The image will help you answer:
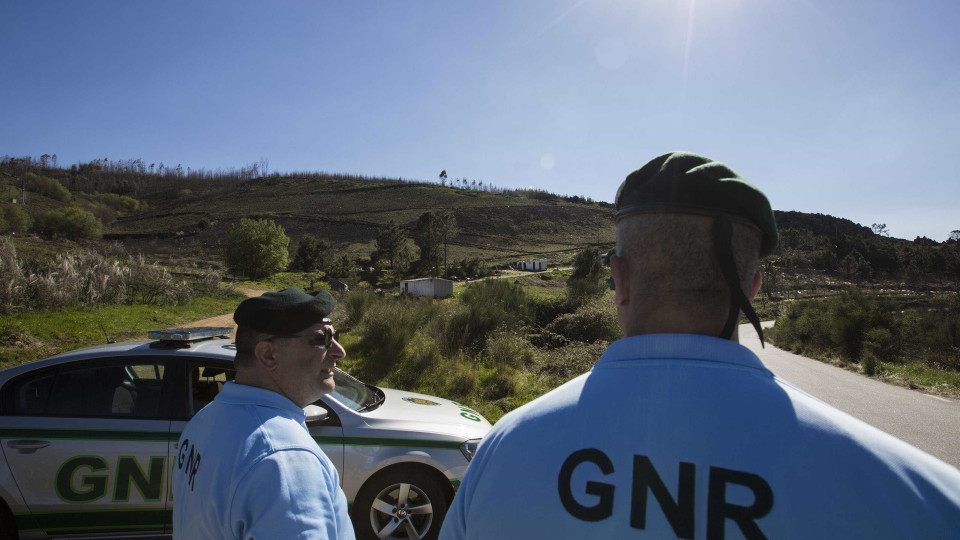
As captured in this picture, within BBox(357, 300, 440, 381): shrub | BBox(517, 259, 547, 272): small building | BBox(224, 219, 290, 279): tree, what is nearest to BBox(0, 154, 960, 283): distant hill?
BBox(517, 259, 547, 272): small building

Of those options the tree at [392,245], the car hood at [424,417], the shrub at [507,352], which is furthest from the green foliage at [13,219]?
the car hood at [424,417]

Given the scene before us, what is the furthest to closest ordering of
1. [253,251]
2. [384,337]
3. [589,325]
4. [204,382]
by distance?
[253,251] < [589,325] < [384,337] < [204,382]

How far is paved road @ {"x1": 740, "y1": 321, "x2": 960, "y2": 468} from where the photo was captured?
778 cm

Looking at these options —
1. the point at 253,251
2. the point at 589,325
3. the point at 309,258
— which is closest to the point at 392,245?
the point at 309,258

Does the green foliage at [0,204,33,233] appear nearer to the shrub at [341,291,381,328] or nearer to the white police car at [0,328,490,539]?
the shrub at [341,291,381,328]

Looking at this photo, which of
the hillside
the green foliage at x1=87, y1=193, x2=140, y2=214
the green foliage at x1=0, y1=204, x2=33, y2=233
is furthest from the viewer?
the green foliage at x1=87, y1=193, x2=140, y2=214

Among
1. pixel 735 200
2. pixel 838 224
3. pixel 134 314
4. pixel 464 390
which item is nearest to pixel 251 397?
pixel 735 200

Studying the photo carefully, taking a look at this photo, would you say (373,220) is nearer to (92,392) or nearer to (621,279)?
(92,392)

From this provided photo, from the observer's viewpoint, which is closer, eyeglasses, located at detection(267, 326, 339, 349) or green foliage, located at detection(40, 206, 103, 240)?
eyeglasses, located at detection(267, 326, 339, 349)

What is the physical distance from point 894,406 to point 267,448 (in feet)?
42.9

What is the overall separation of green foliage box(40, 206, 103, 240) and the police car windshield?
67.2m

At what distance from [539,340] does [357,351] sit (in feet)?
19.1

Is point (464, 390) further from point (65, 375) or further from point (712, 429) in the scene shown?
point (712, 429)

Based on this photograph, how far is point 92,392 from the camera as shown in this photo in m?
3.92
